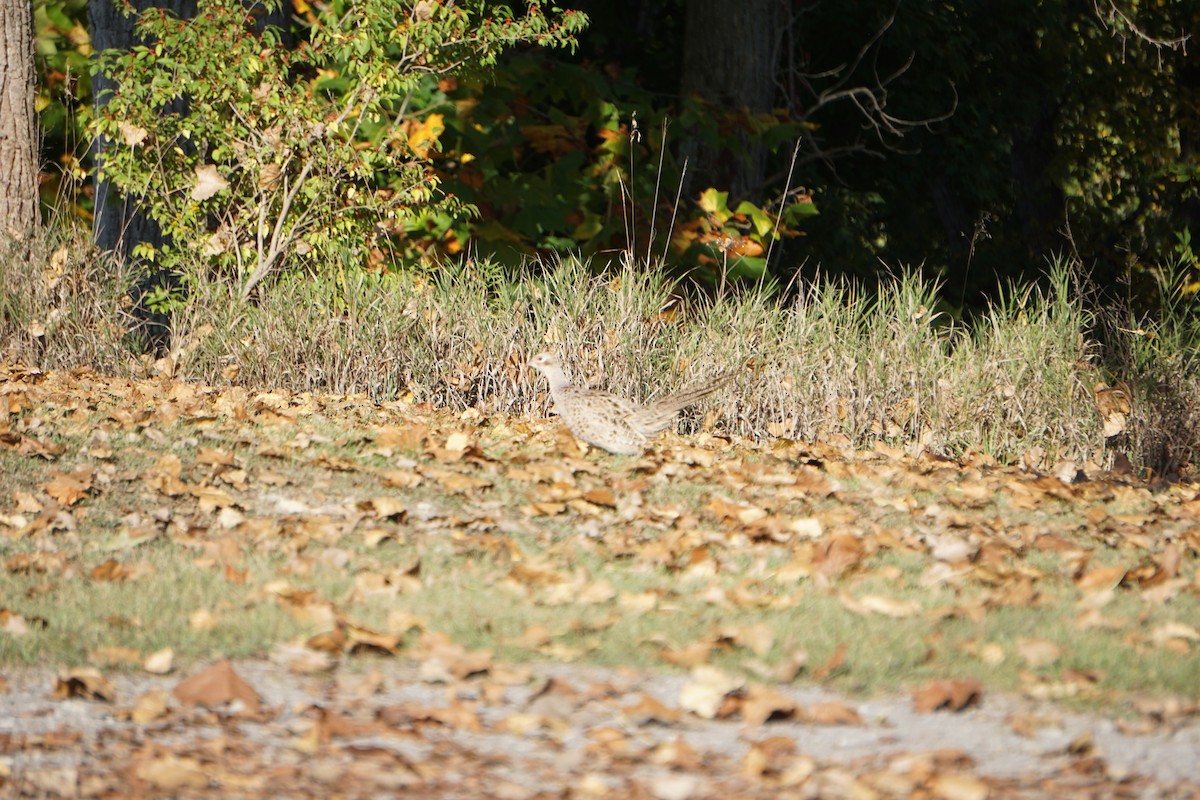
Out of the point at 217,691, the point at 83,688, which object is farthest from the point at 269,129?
the point at 217,691

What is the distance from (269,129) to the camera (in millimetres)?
9602

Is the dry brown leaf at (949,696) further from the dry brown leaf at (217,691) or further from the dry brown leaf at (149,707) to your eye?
the dry brown leaf at (149,707)

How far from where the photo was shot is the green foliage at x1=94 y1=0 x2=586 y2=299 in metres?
9.44

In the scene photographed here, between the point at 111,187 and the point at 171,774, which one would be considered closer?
the point at 171,774

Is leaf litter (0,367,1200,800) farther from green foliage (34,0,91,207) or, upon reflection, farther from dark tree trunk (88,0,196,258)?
green foliage (34,0,91,207)

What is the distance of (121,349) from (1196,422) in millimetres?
6603

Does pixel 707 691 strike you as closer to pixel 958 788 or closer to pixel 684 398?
pixel 958 788

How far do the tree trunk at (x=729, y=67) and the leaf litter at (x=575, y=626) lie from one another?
21.5 feet

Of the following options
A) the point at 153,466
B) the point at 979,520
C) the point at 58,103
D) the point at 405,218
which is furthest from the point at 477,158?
the point at 979,520

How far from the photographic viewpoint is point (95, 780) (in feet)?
10.8

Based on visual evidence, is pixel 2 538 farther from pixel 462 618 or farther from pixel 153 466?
pixel 462 618

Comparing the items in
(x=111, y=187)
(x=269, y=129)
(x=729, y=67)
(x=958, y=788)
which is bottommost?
(x=111, y=187)

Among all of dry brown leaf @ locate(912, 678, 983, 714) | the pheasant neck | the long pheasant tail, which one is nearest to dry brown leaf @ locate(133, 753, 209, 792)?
dry brown leaf @ locate(912, 678, 983, 714)

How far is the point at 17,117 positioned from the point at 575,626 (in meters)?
8.18
